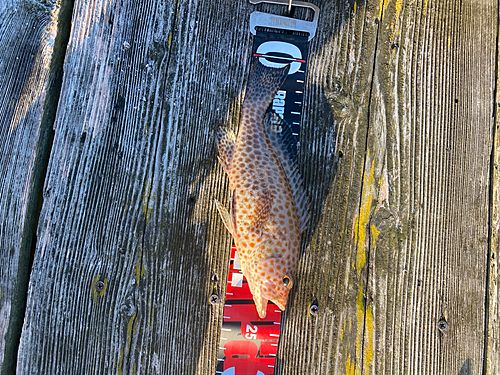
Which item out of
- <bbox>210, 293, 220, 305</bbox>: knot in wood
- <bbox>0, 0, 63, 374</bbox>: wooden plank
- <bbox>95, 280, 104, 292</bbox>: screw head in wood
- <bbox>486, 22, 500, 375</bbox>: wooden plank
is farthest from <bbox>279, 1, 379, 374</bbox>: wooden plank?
<bbox>0, 0, 63, 374</bbox>: wooden plank

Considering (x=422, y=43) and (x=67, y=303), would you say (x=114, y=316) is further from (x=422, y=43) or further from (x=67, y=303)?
(x=422, y=43)

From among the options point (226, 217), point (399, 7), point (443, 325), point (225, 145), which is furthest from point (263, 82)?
point (443, 325)

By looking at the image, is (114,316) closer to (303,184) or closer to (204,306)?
(204,306)

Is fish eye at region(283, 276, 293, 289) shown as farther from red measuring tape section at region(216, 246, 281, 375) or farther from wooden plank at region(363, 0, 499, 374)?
wooden plank at region(363, 0, 499, 374)

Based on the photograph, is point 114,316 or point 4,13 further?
point 4,13

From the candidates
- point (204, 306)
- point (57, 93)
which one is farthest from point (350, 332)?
point (57, 93)

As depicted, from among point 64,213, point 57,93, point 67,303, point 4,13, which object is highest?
point 4,13

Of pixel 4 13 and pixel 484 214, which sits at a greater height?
pixel 4 13
